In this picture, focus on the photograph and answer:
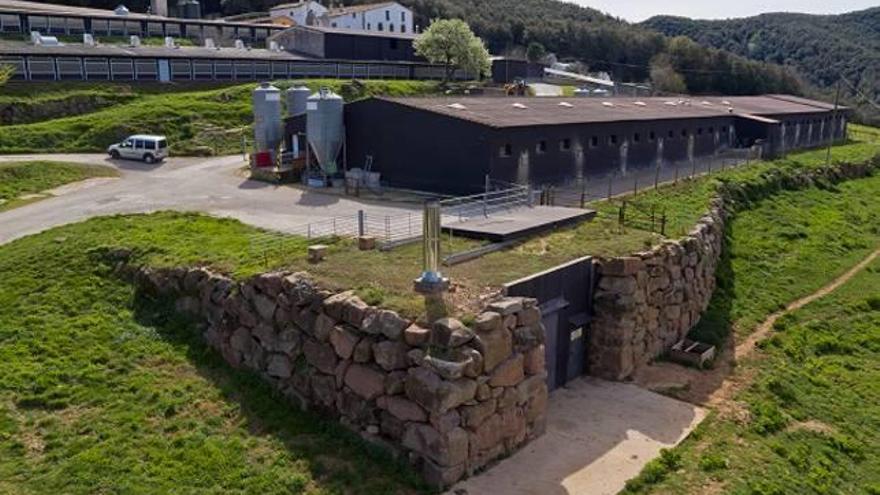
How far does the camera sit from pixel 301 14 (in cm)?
9606

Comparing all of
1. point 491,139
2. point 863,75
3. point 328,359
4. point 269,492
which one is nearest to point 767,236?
point 491,139

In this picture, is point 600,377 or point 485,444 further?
point 600,377

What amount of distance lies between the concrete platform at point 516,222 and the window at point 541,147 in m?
5.60

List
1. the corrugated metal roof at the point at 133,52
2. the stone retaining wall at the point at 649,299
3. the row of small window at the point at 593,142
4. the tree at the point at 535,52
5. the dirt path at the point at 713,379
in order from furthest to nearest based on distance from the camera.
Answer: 1. the tree at the point at 535,52
2. the corrugated metal roof at the point at 133,52
3. the row of small window at the point at 593,142
4. the stone retaining wall at the point at 649,299
5. the dirt path at the point at 713,379

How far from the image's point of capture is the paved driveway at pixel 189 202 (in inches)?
1094

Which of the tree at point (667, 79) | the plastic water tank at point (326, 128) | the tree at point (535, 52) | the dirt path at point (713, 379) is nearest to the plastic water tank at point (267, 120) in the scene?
the plastic water tank at point (326, 128)

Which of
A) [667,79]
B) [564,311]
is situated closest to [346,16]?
[667,79]

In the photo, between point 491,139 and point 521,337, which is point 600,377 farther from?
point 491,139

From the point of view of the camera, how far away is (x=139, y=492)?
47.3ft

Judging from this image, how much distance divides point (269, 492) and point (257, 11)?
106 meters

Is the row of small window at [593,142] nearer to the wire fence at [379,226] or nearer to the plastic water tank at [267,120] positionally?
the wire fence at [379,226]

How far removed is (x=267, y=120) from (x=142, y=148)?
313 inches

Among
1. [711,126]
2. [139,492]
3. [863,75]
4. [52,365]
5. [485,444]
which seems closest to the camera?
[139,492]

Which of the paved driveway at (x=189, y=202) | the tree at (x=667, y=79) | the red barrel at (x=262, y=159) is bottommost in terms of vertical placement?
the paved driveway at (x=189, y=202)
